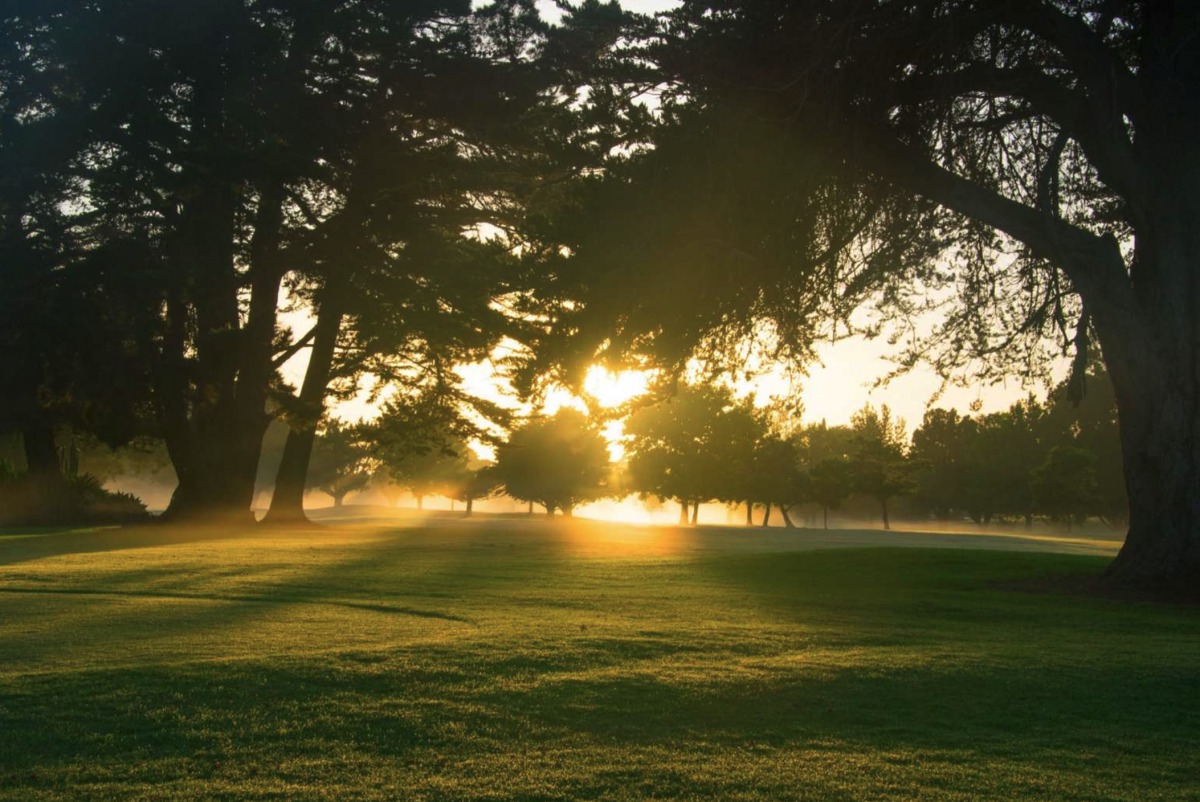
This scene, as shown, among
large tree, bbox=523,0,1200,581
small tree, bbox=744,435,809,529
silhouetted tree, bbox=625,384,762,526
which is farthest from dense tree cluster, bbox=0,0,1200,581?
small tree, bbox=744,435,809,529

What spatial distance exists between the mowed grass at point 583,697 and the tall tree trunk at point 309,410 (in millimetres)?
19679

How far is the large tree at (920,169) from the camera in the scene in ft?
48.8

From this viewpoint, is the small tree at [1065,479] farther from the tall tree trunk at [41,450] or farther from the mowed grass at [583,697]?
the mowed grass at [583,697]

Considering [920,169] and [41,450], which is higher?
[920,169]

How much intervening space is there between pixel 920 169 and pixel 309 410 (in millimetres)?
23242

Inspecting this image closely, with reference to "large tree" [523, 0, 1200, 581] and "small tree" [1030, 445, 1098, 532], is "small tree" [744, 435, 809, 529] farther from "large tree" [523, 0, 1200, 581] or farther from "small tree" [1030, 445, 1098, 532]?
"large tree" [523, 0, 1200, 581]

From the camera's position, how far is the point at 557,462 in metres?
70.4

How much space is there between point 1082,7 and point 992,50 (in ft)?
5.38

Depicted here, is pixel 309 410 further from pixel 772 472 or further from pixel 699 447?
pixel 772 472

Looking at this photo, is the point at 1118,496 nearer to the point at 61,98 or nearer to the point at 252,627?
the point at 61,98

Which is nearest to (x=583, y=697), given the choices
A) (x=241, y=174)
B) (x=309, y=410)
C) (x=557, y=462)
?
(x=241, y=174)

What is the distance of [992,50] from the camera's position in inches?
609

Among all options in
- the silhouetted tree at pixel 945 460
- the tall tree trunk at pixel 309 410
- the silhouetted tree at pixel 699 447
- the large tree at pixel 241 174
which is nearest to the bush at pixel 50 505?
the tall tree trunk at pixel 309 410

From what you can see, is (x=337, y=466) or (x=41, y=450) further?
(x=337, y=466)
